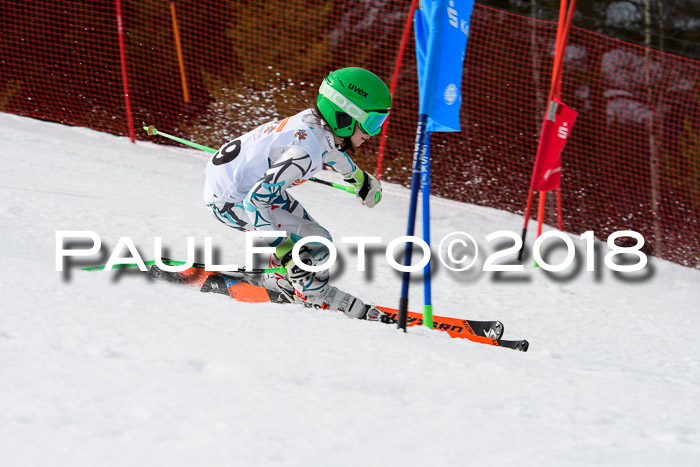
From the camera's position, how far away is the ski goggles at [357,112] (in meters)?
3.14

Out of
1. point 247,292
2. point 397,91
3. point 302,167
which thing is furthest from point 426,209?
point 397,91

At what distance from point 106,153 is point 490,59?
753cm

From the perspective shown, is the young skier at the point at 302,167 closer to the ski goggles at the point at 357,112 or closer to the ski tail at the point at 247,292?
the ski goggles at the point at 357,112

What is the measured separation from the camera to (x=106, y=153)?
7.04 m

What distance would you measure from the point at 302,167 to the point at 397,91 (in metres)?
8.84

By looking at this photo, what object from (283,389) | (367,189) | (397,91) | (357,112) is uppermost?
(397,91)

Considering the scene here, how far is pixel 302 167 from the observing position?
3.07 metres

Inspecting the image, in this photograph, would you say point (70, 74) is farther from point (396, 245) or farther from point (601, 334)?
point (601, 334)

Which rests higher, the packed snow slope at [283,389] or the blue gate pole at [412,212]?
the blue gate pole at [412,212]

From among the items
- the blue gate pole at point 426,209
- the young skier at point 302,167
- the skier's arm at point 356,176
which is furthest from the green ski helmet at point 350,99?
the blue gate pole at point 426,209

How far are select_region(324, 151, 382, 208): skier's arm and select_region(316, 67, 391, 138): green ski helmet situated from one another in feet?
0.42

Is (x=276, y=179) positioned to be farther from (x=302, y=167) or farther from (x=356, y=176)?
(x=356, y=176)

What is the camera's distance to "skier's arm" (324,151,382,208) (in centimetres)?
327

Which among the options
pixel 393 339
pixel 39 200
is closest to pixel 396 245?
pixel 39 200
